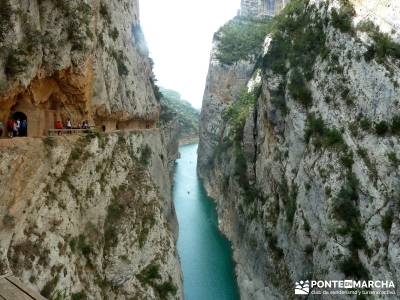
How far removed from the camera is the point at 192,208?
223ft

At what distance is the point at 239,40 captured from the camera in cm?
8338

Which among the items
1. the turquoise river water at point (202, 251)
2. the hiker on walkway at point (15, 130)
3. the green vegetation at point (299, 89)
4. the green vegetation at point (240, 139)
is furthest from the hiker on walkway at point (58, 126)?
the green vegetation at point (240, 139)

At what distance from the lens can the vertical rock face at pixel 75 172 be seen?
60.6 feet

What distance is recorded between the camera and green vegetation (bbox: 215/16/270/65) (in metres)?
80.3

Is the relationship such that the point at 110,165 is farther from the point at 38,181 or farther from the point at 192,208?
the point at 192,208

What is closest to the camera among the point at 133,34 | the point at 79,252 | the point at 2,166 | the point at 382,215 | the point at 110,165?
the point at 2,166

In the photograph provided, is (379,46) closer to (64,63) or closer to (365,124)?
(365,124)

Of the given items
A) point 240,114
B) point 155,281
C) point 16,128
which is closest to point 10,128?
point 16,128

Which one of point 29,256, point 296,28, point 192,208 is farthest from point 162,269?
point 192,208

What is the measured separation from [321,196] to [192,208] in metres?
40.5

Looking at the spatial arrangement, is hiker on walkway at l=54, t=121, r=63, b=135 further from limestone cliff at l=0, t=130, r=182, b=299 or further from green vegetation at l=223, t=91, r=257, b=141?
green vegetation at l=223, t=91, r=257, b=141

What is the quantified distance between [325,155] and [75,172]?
1781 cm

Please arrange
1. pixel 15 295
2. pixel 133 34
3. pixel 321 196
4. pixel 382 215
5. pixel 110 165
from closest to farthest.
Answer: pixel 15 295 < pixel 382 215 < pixel 110 165 < pixel 321 196 < pixel 133 34

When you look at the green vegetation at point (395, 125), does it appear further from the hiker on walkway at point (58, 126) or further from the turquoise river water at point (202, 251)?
the turquoise river water at point (202, 251)
